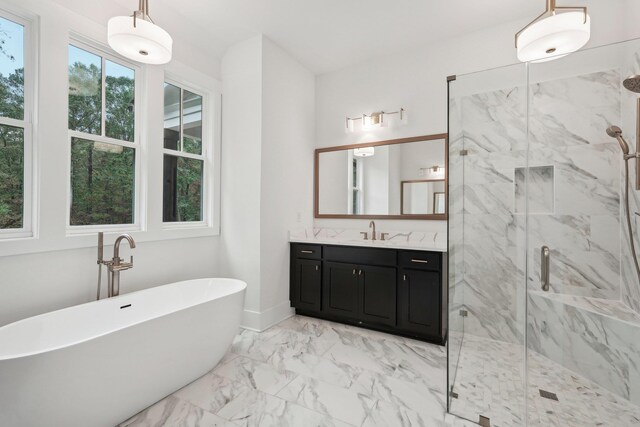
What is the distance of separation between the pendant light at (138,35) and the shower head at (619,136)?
2.60 m

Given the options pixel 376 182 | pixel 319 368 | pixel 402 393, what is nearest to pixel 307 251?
pixel 376 182

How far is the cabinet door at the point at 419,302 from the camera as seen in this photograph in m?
2.72

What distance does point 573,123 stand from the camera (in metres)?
1.72

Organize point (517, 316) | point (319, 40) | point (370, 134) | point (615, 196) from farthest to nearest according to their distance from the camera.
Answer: point (370, 134) → point (319, 40) → point (517, 316) → point (615, 196)

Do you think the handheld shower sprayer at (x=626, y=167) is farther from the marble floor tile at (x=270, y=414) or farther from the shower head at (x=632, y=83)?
the marble floor tile at (x=270, y=414)

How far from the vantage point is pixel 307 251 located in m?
3.40

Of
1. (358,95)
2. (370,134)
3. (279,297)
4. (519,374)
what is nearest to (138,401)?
(279,297)

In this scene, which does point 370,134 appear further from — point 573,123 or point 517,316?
point 517,316

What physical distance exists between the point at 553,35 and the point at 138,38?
236 centimetres

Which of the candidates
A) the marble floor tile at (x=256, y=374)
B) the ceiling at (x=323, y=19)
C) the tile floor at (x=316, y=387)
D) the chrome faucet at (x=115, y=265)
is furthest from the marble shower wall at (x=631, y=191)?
the chrome faucet at (x=115, y=265)

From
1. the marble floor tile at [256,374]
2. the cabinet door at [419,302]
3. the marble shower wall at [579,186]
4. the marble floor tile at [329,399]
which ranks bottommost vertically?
the marble floor tile at [329,399]

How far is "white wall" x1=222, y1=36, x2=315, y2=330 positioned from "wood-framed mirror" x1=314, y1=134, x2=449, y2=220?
1.67 feet

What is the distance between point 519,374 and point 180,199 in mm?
3093

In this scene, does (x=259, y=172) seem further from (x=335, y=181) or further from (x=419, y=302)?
(x=419, y=302)
